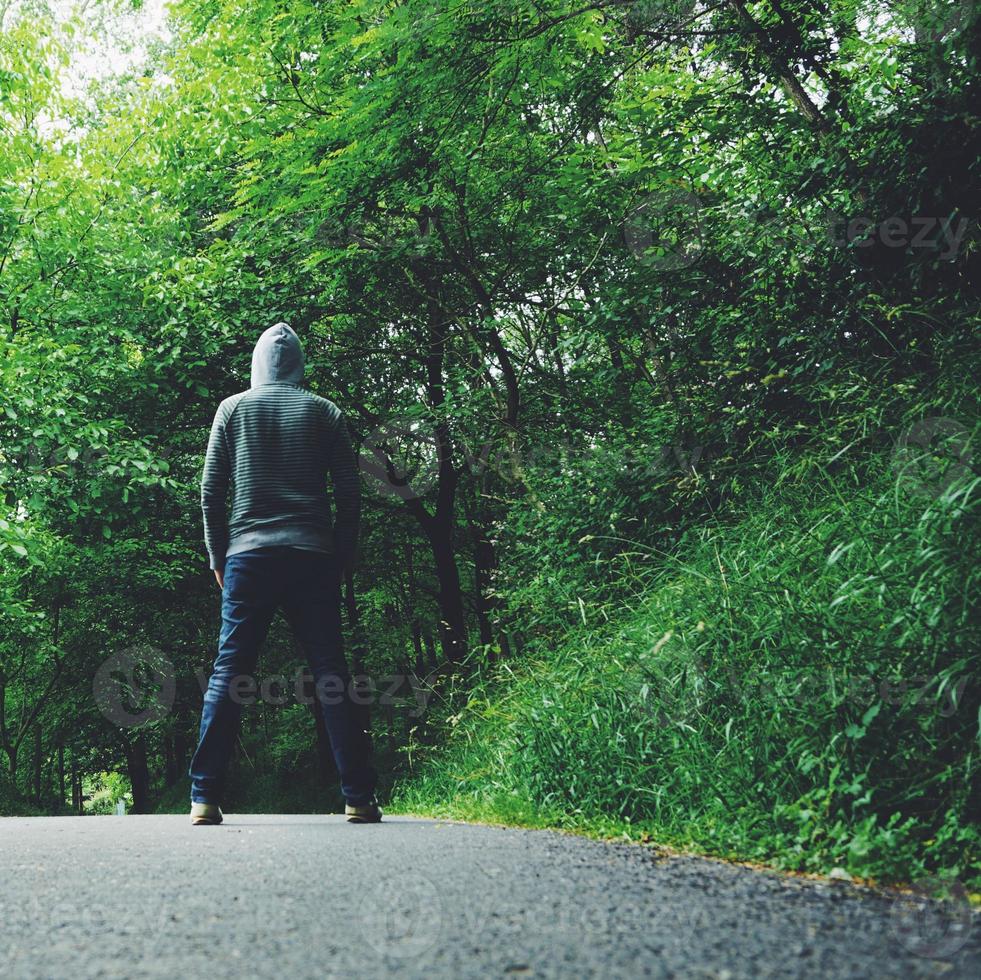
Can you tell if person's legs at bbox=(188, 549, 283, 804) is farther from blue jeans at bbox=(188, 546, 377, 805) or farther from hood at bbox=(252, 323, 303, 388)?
hood at bbox=(252, 323, 303, 388)

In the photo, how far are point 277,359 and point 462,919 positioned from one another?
11.1 feet

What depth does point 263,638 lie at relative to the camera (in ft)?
14.6

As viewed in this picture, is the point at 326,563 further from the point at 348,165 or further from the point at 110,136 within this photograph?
the point at 110,136

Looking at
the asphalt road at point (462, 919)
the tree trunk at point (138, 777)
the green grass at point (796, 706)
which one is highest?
the green grass at point (796, 706)

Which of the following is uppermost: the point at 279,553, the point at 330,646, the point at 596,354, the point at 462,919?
the point at 596,354

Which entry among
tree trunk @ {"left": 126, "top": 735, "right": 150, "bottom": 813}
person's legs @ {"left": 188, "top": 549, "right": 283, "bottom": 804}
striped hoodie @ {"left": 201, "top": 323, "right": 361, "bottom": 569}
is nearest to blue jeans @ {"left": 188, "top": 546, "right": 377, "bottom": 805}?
person's legs @ {"left": 188, "top": 549, "right": 283, "bottom": 804}

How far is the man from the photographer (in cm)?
447

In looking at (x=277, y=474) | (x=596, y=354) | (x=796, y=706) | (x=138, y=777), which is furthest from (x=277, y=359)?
(x=138, y=777)

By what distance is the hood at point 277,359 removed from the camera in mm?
4895

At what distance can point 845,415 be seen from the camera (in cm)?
534

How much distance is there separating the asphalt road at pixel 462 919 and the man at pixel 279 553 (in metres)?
1.15

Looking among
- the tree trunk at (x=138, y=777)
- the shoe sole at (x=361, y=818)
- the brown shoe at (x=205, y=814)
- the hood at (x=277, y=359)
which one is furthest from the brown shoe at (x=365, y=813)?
the tree trunk at (x=138, y=777)

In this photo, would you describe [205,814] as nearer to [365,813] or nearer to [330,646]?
[365,813]

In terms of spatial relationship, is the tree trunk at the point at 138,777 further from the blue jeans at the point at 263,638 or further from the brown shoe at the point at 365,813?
the blue jeans at the point at 263,638
